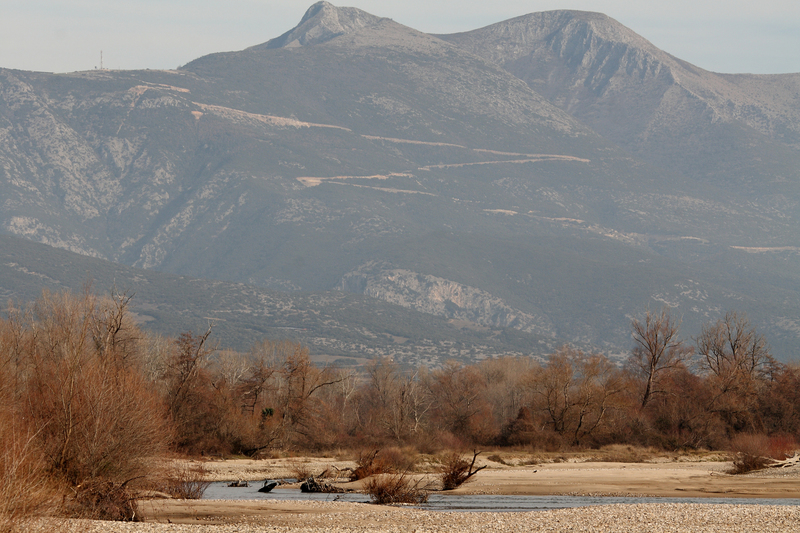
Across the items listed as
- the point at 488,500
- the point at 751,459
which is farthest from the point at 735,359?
the point at 488,500

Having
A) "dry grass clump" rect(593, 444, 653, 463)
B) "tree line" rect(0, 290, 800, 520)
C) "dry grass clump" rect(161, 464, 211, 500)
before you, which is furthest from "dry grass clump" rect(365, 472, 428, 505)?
"dry grass clump" rect(593, 444, 653, 463)

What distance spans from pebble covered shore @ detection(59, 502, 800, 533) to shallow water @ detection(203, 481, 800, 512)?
4157 millimetres

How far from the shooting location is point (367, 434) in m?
77.4

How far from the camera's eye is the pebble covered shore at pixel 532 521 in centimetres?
3042

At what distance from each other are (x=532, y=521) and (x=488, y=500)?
37.4 feet

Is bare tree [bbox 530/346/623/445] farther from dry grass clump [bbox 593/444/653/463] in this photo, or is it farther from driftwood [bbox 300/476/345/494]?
driftwood [bbox 300/476/345/494]

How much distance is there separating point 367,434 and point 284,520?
43479 millimetres

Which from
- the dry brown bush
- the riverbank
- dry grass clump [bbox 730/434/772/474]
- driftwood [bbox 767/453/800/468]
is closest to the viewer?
the riverbank

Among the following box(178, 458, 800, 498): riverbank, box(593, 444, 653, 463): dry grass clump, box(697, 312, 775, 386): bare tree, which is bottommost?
box(593, 444, 653, 463): dry grass clump

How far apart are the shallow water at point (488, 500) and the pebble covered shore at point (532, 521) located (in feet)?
13.6

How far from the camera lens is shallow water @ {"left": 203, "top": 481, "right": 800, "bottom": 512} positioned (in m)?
41.4

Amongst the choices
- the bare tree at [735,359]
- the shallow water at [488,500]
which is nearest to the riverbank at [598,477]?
the shallow water at [488,500]

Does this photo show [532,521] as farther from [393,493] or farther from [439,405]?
[439,405]

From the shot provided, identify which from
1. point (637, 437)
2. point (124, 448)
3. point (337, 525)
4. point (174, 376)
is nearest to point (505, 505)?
point (337, 525)
